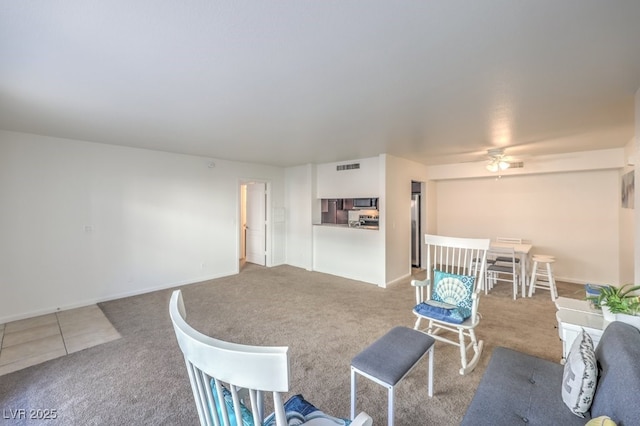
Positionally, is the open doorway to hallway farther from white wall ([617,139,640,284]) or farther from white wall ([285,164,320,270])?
white wall ([617,139,640,284])

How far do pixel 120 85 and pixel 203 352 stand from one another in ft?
7.50

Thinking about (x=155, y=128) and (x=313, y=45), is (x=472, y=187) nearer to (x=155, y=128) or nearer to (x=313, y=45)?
(x=313, y=45)

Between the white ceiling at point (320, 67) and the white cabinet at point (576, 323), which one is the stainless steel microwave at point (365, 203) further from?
the white cabinet at point (576, 323)

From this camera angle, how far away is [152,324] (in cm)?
330

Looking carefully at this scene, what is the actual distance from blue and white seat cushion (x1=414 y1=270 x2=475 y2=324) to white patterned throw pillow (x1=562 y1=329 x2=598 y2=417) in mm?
961

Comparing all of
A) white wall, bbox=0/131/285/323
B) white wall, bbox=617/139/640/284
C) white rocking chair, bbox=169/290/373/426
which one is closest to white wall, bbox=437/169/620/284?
white wall, bbox=617/139/640/284

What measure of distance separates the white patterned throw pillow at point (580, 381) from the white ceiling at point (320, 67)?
1674mm

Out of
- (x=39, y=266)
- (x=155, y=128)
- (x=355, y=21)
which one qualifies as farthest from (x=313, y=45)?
(x=39, y=266)

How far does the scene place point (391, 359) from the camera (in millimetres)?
1686

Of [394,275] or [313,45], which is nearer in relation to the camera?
[313,45]

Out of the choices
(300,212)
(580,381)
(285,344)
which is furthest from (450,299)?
(300,212)

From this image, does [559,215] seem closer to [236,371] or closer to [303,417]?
Answer: [303,417]

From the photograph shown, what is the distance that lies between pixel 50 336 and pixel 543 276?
7.11m

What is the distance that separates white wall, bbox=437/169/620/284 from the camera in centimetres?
474
